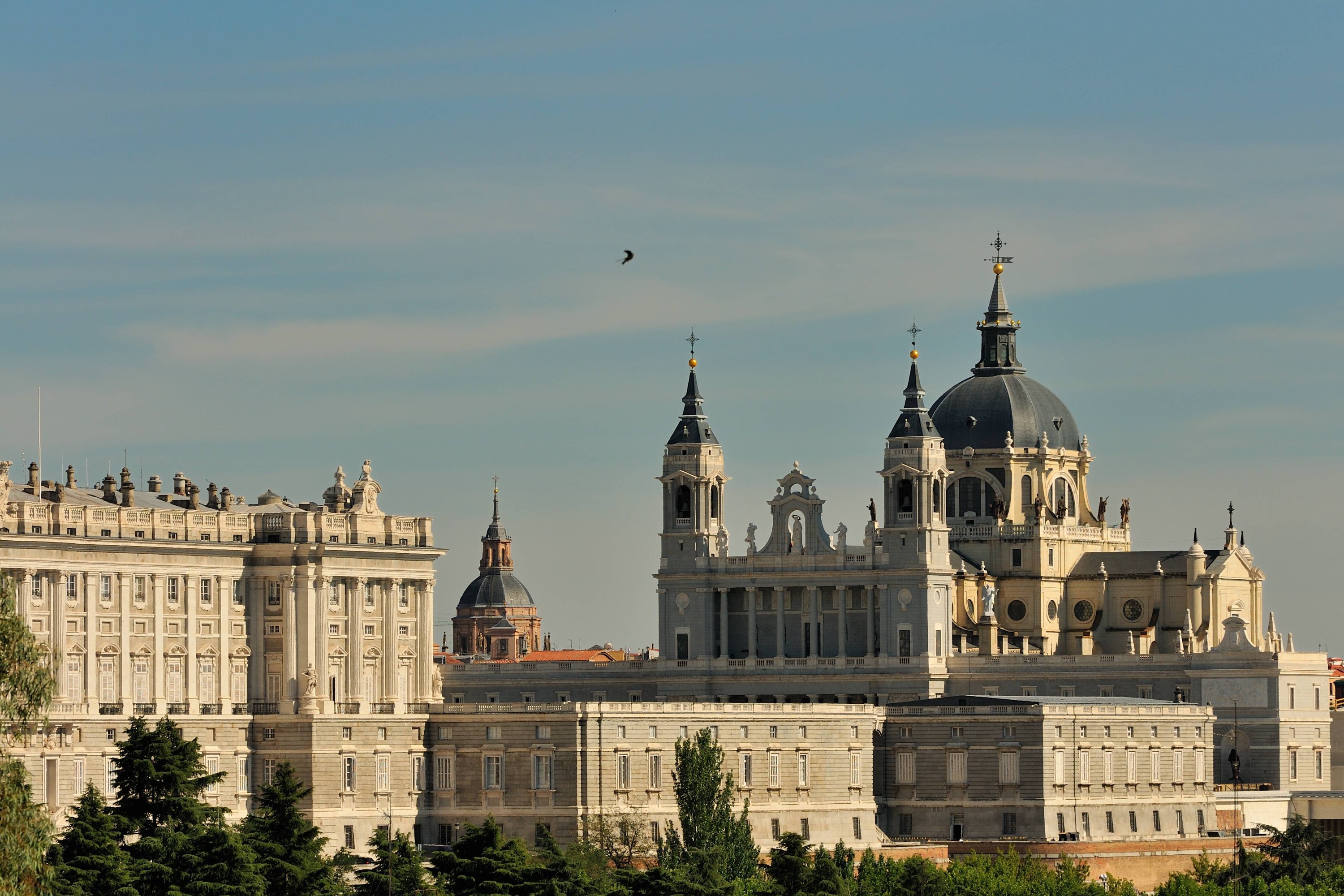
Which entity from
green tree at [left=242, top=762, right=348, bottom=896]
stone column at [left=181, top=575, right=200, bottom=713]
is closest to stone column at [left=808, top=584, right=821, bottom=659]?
stone column at [left=181, top=575, right=200, bottom=713]

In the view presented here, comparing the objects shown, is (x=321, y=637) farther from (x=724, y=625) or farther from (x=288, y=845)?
(x=724, y=625)

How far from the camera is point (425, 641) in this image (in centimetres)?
15262

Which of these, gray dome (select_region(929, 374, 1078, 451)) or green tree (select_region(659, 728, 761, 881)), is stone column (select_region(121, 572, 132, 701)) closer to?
green tree (select_region(659, 728, 761, 881))

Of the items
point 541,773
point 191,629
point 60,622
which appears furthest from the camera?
point 541,773

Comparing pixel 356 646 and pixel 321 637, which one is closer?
pixel 321 637

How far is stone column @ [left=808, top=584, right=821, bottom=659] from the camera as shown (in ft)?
591

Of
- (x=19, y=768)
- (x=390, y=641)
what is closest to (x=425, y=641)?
(x=390, y=641)

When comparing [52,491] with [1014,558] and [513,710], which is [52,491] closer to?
[513,710]

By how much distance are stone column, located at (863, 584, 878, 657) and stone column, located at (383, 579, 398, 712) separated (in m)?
34.3

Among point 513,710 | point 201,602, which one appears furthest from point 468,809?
point 201,602

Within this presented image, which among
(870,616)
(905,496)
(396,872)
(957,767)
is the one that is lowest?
(396,872)

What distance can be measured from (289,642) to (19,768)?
204 ft

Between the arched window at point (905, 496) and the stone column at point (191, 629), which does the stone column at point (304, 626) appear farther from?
the arched window at point (905, 496)

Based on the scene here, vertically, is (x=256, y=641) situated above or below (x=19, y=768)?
above
